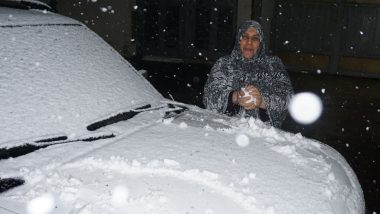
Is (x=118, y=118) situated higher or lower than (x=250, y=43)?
lower

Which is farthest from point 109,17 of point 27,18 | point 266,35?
point 27,18

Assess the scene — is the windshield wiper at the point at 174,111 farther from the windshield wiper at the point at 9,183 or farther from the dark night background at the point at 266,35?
the dark night background at the point at 266,35

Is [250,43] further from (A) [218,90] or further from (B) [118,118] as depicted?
(B) [118,118]

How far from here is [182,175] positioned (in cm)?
172

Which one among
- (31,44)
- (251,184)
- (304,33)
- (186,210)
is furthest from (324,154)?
(304,33)

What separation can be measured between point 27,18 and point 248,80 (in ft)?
5.64

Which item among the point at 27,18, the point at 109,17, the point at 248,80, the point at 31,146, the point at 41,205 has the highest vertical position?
the point at 109,17

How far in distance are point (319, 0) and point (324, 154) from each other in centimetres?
918

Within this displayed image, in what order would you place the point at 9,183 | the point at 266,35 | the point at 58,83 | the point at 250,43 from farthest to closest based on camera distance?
the point at 266,35
the point at 250,43
the point at 58,83
the point at 9,183

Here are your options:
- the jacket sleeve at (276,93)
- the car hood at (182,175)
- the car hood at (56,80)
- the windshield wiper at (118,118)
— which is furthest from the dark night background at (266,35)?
the car hood at (182,175)

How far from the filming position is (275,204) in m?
1.59

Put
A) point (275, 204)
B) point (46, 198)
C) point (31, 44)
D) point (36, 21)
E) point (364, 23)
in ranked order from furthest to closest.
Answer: point (364, 23) → point (36, 21) → point (31, 44) → point (275, 204) → point (46, 198)

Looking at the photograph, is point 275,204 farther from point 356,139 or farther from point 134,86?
point 356,139

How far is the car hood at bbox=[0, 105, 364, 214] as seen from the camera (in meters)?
1.52
